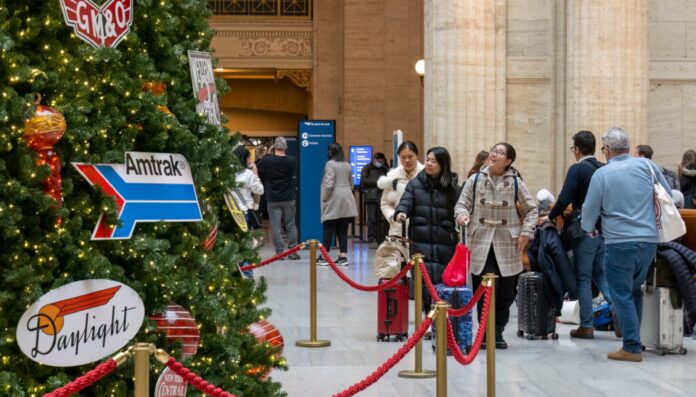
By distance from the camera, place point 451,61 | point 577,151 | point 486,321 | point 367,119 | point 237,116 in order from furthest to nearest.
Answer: point 237,116 < point 367,119 < point 451,61 < point 577,151 < point 486,321

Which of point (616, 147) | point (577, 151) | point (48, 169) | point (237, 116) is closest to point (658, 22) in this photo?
point (577, 151)

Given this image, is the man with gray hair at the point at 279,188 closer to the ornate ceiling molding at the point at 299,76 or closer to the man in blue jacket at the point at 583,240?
the man in blue jacket at the point at 583,240

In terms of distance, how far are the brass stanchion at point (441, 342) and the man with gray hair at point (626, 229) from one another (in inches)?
132

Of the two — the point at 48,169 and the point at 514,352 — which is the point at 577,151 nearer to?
the point at 514,352

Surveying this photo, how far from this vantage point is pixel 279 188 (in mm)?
17562

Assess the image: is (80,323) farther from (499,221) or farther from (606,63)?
(606,63)

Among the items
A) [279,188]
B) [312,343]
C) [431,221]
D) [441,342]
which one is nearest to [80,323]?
[441,342]

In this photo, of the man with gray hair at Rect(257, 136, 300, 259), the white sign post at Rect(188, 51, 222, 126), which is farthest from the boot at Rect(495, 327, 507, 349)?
the man with gray hair at Rect(257, 136, 300, 259)

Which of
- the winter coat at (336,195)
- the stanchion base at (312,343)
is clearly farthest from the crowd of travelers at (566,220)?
the winter coat at (336,195)

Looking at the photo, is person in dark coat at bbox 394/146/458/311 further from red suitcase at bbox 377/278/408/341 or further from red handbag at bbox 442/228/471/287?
red handbag at bbox 442/228/471/287

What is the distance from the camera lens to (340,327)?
34.7 ft

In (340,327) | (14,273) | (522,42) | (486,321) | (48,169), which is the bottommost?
(340,327)

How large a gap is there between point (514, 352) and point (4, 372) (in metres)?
Answer: 5.44

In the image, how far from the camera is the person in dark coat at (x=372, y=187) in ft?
69.4
